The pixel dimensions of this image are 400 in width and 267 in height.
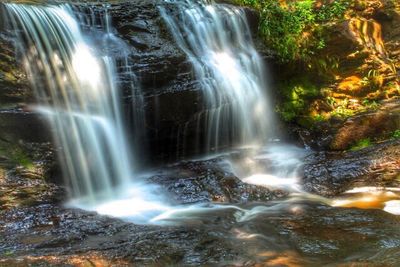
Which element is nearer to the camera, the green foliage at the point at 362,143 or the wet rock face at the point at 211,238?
the wet rock face at the point at 211,238

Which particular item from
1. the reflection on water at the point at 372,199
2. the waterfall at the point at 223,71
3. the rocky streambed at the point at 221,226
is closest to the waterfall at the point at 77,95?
the rocky streambed at the point at 221,226

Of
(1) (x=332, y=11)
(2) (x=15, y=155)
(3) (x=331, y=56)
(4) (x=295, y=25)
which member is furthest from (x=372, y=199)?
(1) (x=332, y=11)

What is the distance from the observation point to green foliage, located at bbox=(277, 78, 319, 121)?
9148mm

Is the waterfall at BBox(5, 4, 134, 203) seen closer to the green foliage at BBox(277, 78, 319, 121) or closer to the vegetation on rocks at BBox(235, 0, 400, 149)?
the green foliage at BBox(277, 78, 319, 121)

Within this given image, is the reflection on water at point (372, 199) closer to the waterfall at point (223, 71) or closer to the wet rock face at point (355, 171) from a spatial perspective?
the wet rock face at point (355, 171)

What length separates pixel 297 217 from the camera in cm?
516

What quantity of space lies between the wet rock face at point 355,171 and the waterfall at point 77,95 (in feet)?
9.78

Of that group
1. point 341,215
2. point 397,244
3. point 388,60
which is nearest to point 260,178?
point 341,215

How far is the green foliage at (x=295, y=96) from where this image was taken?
9.15 metres

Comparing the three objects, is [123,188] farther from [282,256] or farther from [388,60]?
[388,60]

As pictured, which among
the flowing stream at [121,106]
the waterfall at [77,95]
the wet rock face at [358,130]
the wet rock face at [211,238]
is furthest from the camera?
the wet rock face at [358,130]

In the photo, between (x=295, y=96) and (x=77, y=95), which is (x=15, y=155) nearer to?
(x=77, y=95)

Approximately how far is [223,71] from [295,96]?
194 cm

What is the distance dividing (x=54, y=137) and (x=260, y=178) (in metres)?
3.24
